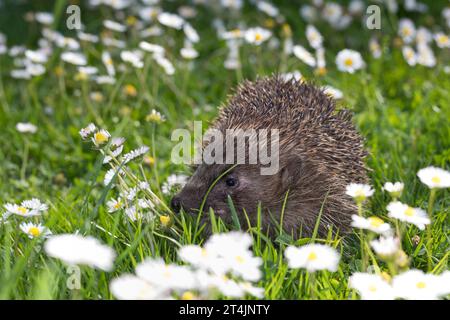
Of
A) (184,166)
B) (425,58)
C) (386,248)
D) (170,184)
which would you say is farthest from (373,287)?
(425,58)

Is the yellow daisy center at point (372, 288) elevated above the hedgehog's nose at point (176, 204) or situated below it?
below

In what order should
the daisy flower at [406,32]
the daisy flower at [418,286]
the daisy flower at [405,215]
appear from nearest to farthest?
1. the daisy flower at [418,286]
2. the daisy flower at [405,215]
3. the daisy flower at [406,32]

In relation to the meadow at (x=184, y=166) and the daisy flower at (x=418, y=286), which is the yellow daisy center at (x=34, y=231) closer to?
the meadow at (x=184, y=166)

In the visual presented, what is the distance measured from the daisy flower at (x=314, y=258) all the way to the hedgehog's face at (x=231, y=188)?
1382 millimetres

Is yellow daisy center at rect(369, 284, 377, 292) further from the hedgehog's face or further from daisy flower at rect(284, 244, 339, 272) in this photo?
the hedgehog's face

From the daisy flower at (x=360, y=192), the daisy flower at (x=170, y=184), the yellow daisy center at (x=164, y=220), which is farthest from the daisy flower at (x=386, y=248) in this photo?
the daisy flower at (x=170, y=184)

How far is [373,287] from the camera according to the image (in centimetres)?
292

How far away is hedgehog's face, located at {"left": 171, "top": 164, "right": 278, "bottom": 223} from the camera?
4406 mm

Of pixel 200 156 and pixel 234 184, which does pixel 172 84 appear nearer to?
pixel 200 156

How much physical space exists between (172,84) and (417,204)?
3083 millimetres

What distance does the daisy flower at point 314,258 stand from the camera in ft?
9.61

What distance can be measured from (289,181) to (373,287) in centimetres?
167

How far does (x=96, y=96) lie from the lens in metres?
6.76

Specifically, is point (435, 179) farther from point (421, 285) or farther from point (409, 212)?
point (421, 285)
